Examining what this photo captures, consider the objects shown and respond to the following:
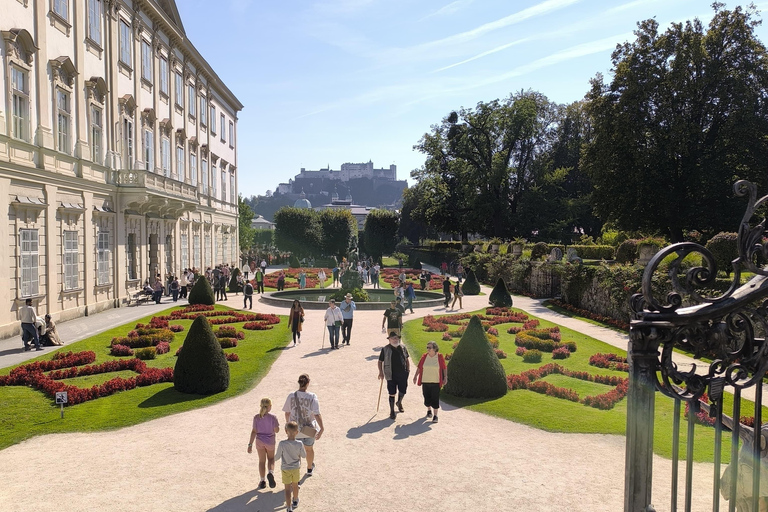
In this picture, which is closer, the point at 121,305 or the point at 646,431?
the point at 646,431

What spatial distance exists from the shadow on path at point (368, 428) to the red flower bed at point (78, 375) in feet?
17.7

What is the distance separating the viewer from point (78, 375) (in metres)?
13.6

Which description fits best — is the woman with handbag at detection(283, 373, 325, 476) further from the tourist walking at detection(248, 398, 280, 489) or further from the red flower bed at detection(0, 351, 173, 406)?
the red flower bed at detection(0, 351, 173, 406)

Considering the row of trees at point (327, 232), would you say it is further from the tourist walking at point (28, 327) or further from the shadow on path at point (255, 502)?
the shadow on path at point (255, 502)

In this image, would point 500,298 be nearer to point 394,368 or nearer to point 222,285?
point 222,285

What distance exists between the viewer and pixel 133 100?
27859 millimetres

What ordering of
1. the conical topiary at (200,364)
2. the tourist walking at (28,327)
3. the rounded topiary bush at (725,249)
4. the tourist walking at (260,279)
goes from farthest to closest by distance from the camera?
the tourist walking at (260,279), the rounded topiary bush at (725,249), the tourist walking at (28,327), the conical topiary at (200,364)

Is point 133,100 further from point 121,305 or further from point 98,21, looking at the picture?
point 121,305

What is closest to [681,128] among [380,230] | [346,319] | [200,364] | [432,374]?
[346,319]

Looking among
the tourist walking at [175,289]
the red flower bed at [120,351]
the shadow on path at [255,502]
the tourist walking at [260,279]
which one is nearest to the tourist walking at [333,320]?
the red flower bed at [120,351]

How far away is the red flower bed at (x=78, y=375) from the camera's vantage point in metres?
11.9

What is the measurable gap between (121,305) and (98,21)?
1181 cm

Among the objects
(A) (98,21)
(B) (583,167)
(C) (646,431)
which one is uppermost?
(A) (98,21)

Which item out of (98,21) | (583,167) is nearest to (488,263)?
(583,167)
